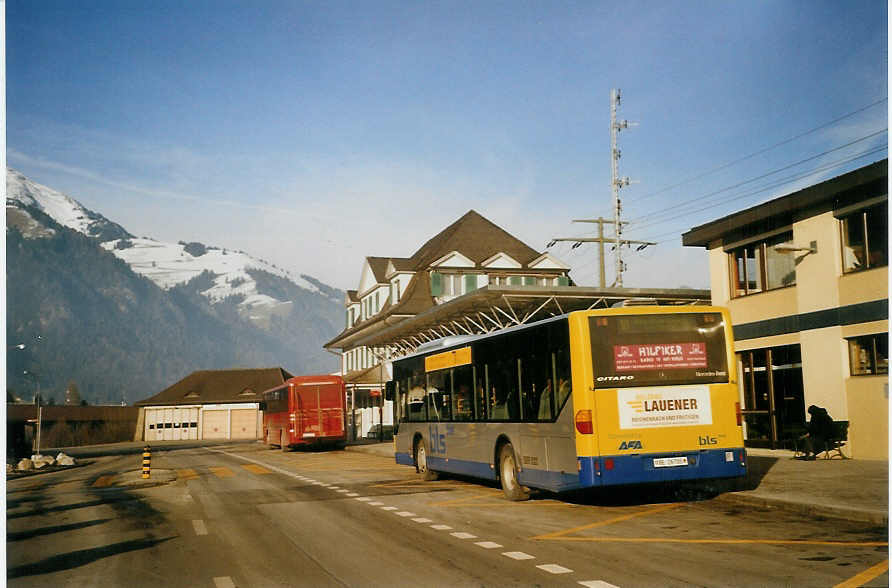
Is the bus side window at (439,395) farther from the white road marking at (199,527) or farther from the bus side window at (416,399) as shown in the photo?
the white road marking at (199,527)

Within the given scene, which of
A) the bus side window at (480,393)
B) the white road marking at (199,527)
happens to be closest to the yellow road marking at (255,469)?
the bus side window at (480,393)

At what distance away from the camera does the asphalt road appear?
8164mm

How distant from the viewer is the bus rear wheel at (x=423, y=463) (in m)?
20.0

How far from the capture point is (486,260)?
185 ft

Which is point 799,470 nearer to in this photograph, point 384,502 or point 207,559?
point 384,502

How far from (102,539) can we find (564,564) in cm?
614

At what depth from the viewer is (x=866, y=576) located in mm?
7676

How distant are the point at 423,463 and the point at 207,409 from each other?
242ft

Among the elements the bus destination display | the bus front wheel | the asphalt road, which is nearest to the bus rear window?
the bus destination display

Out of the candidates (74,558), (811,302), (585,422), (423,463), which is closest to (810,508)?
(585,422)

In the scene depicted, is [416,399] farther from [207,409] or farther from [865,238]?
[207,409]

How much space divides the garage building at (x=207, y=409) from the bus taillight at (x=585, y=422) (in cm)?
7738

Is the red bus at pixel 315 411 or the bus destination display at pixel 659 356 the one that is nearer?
the bus destination display at pixel 659 356

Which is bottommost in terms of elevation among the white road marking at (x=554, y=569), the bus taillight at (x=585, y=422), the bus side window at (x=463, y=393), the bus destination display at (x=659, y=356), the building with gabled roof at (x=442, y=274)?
the white road marking at (x=554, y=569)
